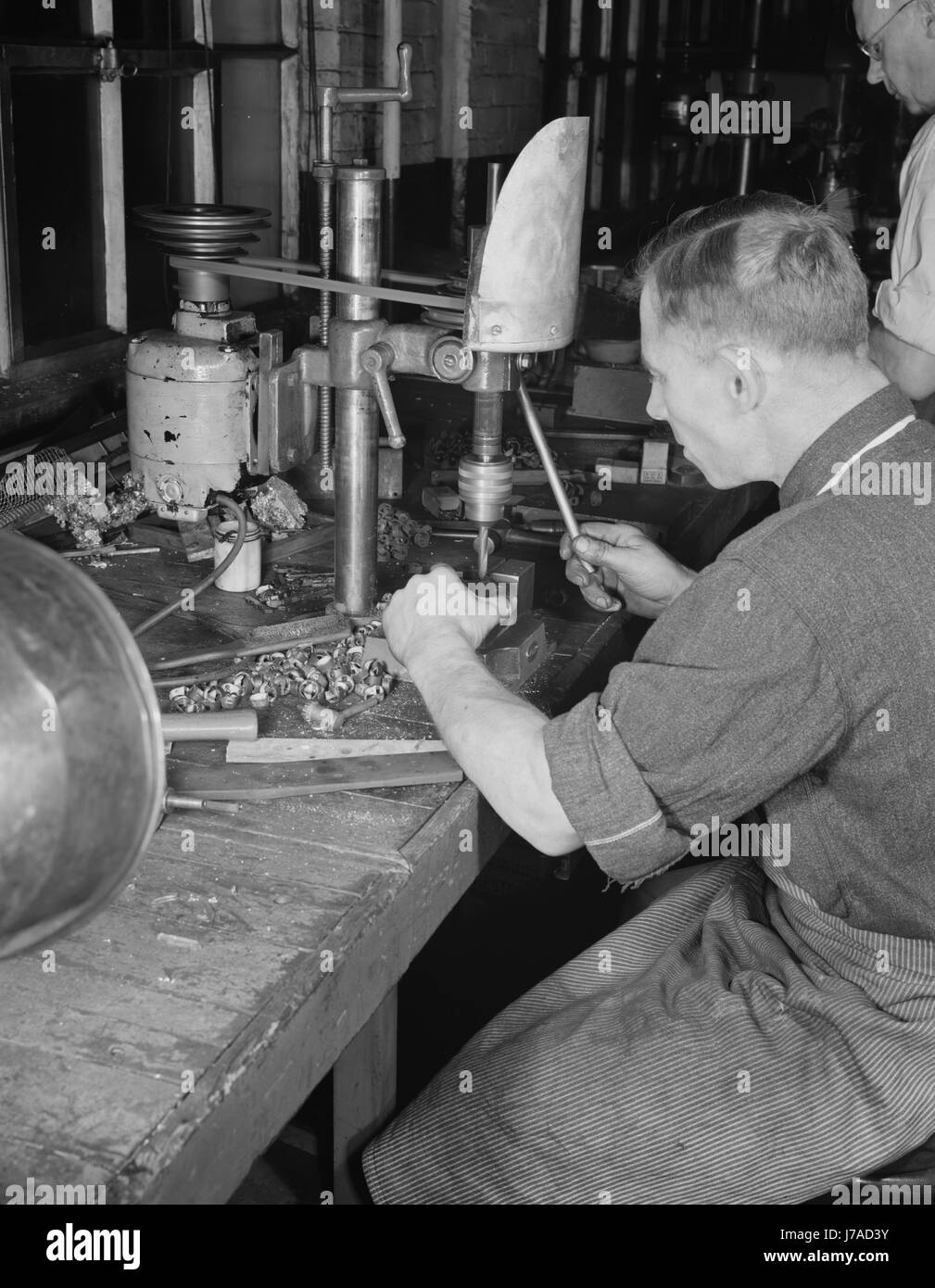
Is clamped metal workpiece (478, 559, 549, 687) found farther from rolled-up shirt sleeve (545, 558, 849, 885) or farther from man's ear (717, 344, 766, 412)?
man's ear (717, 344, 766, 412)

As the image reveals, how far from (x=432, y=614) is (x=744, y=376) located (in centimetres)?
Result: 48

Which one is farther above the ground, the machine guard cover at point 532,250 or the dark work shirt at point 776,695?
the machine guard cover at point 532,250

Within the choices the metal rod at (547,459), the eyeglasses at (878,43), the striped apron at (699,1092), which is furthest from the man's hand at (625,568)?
the eyeglasses at (878,43)

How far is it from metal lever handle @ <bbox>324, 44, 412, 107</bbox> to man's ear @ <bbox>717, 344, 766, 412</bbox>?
2.14ft

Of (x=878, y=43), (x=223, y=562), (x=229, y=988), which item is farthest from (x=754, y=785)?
(x=878, y=43)

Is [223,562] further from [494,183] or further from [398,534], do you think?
[494,183]

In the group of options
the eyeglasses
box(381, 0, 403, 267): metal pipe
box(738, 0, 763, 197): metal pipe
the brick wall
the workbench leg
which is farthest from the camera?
box(738, 0, 763, 197): metal pipe

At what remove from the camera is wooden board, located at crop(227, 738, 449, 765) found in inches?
61.2

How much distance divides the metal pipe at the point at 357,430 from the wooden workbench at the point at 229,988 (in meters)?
0.31

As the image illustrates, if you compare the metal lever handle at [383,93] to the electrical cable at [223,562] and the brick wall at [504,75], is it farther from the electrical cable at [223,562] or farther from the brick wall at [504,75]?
the brick wall at [504,75]

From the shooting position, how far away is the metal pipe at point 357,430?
1809 mm

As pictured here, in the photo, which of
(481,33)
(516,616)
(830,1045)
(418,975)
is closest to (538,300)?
(516,616)

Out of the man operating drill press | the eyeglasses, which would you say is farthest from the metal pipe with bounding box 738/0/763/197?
the man operating drill press
